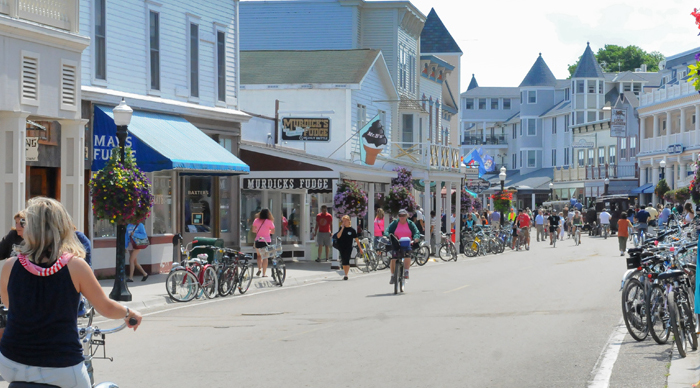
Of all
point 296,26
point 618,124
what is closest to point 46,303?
point 296,26

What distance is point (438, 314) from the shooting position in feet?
50.2

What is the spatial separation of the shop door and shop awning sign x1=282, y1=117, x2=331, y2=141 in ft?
23.0

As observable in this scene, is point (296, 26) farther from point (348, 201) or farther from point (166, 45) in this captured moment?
point (166, 45)

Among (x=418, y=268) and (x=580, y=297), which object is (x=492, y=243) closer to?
(x=418, y=268)

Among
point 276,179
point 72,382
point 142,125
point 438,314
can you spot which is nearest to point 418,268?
point 276,179

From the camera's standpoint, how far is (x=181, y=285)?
59.3 ft

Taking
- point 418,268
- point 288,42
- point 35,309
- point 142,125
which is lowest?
point 418,268

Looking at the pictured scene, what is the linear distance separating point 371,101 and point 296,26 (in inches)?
265

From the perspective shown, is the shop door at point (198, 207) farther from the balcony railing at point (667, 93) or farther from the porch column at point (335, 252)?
the balcony railing at point (667, 93)

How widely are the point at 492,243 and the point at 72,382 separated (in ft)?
119

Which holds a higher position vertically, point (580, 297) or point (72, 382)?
point (72, 382)

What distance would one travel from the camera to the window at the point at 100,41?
22.5 meters

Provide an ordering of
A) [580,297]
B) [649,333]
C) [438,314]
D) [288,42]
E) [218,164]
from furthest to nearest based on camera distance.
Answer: [288,42] → [218,164] → [580,297] → [438,314] → [649,333]

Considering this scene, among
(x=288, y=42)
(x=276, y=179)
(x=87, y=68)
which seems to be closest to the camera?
(x=87, y=68)
